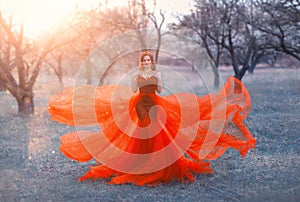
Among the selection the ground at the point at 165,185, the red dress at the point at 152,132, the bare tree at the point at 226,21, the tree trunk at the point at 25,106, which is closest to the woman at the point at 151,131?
the red dress at the point at 152,132

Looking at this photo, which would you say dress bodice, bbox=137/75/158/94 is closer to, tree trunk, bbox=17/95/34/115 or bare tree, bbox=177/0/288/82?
tree trunk, bbox=17/95/34/115

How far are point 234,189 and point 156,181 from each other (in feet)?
3.73

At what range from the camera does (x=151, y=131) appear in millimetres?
6512

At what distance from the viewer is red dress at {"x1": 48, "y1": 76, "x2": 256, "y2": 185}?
6457mm

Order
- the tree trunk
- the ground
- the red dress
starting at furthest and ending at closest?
the tree trunk → the red dress → the ground

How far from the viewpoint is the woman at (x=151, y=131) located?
21.2 ft

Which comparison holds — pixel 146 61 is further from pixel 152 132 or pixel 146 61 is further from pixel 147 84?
pixel 152 132

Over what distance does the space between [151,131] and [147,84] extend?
0.72m

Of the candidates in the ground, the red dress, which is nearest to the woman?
the red dress

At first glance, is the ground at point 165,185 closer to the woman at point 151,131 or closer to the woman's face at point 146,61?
the woman at point 151,131

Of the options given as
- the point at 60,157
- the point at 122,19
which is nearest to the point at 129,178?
the point at 60,157

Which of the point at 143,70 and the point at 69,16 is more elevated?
the point at 69,16

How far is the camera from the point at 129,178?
636 cm

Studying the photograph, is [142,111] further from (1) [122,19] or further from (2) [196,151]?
(1) [122,19]
